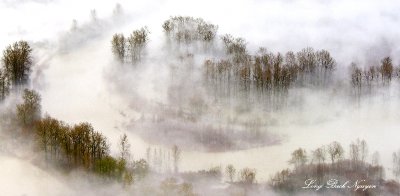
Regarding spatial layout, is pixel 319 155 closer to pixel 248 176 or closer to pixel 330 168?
pixel 330 168

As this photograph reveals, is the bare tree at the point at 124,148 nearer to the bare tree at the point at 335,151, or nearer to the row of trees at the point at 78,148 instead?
the row of trees at the point at 78,148

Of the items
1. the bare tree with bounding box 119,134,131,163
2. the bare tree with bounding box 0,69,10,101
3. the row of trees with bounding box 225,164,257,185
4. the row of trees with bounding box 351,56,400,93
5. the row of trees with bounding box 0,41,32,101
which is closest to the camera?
the row of trees with bounding box 225,164,257,185

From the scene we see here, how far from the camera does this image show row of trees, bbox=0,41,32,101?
122438mm

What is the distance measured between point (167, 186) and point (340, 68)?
191 feet

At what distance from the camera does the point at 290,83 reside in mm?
133750

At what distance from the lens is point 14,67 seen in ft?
411

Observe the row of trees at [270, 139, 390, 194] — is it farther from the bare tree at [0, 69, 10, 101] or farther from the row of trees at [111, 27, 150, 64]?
the bare tree at [0, 69, 10, 101]

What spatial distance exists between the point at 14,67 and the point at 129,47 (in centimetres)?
2733

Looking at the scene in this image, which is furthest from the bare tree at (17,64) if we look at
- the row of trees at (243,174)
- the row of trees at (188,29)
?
the row of trees at (243,174)

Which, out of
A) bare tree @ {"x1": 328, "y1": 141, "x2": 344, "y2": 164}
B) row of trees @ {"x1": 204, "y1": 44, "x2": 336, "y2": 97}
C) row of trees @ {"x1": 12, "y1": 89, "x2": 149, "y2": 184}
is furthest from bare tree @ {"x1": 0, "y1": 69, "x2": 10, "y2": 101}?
bare tree @ {"x1": 328, "y1": 141, "x2": 344, "y2": 164}

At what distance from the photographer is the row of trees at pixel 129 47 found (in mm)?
135250

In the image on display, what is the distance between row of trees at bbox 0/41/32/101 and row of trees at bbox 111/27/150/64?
66.4ft

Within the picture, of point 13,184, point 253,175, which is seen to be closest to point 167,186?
point 253,175

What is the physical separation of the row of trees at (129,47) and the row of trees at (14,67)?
20226 millimetres
